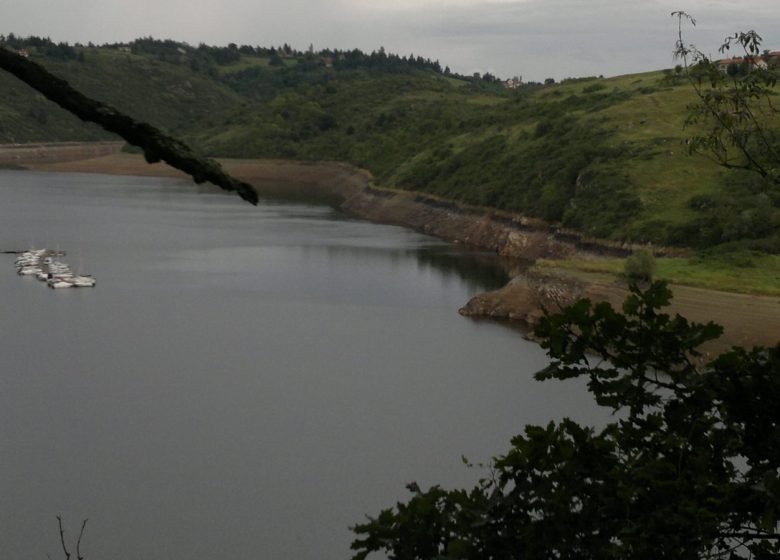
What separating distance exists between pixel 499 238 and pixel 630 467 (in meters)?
92.3

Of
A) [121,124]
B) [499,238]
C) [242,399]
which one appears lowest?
[242,399]

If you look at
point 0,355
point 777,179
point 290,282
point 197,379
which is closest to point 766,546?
point 777,179

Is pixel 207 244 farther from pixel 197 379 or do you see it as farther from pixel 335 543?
pixel 335 543

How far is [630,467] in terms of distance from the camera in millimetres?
9180

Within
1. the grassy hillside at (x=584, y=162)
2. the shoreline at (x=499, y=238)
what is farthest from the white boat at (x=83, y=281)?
the grassy hillside at (x=584, y=162)

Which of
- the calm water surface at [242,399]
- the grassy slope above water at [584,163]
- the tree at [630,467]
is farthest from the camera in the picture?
the grassy slope above water at [584,163]

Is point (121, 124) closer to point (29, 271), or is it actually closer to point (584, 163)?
point (29, 271)

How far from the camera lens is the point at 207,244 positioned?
9569 cm

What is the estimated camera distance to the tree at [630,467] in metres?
8.98

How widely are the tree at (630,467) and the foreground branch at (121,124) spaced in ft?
11.6

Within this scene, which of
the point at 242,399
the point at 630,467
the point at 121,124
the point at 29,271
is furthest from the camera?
the point at 29,271

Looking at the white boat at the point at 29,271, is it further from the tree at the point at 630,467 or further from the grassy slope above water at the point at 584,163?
the tree at the point at 630,467

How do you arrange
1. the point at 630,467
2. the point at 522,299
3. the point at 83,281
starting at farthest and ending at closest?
the point at 83,281
the point at 522,299
the point at 630,467

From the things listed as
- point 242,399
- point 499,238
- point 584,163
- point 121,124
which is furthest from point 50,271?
point 121,124
